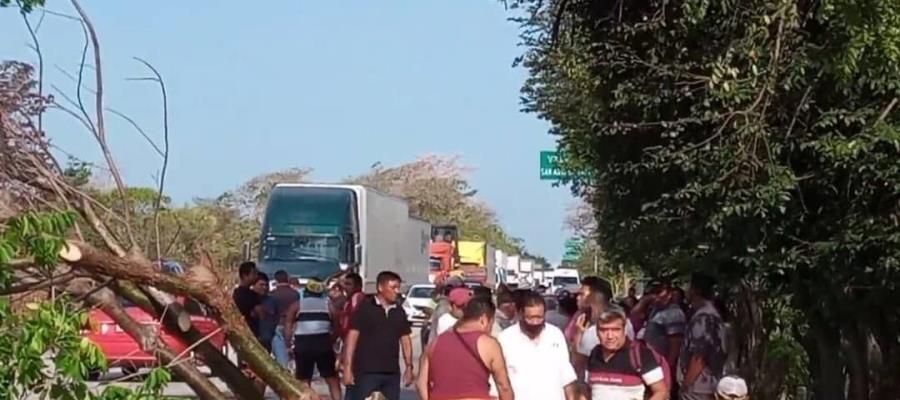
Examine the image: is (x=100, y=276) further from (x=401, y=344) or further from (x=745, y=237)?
(x=745, y=237)

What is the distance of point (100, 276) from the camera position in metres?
7.14

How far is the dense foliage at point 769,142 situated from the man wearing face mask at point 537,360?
7.70ft

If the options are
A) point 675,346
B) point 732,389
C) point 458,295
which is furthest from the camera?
point 675,346

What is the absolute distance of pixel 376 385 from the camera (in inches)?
547

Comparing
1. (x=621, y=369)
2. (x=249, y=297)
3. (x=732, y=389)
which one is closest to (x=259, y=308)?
(x=249, y=297)

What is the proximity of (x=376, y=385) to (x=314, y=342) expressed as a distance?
10.6 ft

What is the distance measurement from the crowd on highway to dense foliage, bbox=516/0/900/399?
803mm

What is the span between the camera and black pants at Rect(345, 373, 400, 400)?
1387 cm

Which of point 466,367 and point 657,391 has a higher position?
point 466,367

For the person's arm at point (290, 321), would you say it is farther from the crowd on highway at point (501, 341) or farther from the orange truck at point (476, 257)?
the orange truck at point (476, 257)

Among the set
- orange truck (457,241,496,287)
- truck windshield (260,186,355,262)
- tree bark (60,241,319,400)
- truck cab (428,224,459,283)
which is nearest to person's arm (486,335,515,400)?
tree bark (60,241,319,400)

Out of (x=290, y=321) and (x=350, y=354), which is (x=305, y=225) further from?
(x=350, y=354)

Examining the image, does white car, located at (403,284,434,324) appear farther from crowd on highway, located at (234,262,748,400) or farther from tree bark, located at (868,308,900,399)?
tree bark, located at (868,308,900,399)

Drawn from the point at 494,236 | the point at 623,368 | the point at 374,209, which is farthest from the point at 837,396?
the point at 494,236
